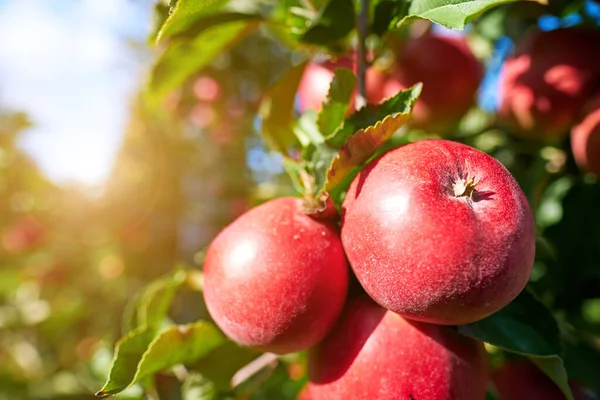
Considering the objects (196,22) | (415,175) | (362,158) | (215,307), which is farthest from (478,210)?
(196,22)

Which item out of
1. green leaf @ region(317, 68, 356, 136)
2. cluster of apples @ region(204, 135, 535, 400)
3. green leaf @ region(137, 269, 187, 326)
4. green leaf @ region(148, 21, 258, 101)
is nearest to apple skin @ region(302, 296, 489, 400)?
cluster of apples @ region(204, 135, 535, 400)

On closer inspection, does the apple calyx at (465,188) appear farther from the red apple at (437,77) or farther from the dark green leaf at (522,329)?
the red apple at (437,77)

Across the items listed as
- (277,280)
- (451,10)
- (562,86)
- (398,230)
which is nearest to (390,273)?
(398,230)

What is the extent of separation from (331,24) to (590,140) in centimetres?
58

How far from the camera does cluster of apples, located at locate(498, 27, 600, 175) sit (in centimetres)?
111

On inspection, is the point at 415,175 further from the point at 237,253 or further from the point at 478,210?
the point at 237,253

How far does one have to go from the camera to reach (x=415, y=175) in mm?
676

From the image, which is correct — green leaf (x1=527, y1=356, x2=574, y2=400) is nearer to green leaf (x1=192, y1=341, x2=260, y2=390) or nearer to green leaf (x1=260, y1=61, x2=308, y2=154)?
green leaf (x1=192, y1=341, x2=260, y2=390)

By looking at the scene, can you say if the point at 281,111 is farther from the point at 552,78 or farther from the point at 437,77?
the point at 552,78

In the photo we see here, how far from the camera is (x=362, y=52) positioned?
38.1 inches

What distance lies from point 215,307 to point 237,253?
10 centimetres

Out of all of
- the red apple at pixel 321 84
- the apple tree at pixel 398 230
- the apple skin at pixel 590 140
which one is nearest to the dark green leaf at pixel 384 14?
the apple tree at pixel 398 230

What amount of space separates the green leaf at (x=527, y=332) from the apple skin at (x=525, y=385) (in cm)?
20

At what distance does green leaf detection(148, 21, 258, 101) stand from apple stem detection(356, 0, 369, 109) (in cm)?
30
